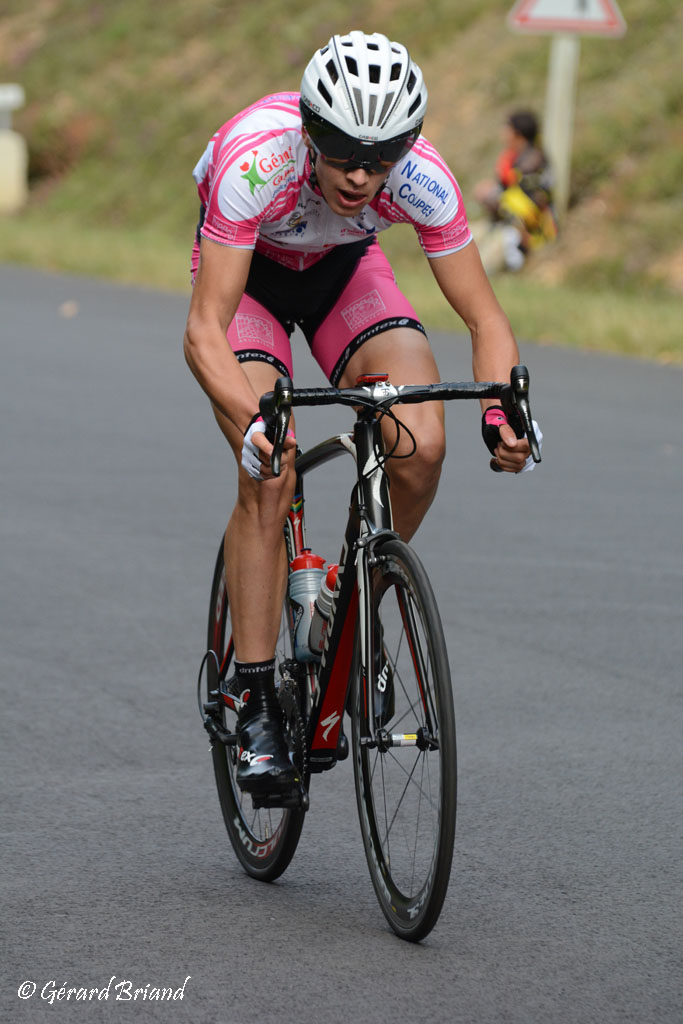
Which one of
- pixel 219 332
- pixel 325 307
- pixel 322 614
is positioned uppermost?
pixel 325 307

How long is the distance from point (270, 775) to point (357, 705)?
318mm

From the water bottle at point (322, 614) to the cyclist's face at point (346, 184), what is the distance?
2.89 feet

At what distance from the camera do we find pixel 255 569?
4.57 m

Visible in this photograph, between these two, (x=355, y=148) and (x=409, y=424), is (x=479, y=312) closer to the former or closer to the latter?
(x=409, y=424)

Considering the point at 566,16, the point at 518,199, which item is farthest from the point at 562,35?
the point at 518,199

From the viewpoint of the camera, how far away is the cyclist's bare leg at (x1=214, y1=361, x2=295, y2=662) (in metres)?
4.51

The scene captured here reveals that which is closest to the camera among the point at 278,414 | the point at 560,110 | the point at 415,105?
the point at 278,414

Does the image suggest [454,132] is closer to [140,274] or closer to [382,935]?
[140,274]

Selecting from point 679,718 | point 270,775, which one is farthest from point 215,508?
point 270,775

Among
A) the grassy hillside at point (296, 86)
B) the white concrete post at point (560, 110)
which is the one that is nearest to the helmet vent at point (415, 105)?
the grassy hillside at point (296, 86)

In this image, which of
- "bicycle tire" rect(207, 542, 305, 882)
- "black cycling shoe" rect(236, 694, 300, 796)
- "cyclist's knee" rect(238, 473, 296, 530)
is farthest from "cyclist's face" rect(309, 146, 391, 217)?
"black cycling shoe" rect(236, 694, 300, 796)

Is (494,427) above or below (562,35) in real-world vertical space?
below

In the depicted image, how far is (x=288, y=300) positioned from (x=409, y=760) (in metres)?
1.55

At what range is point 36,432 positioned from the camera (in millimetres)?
11055
